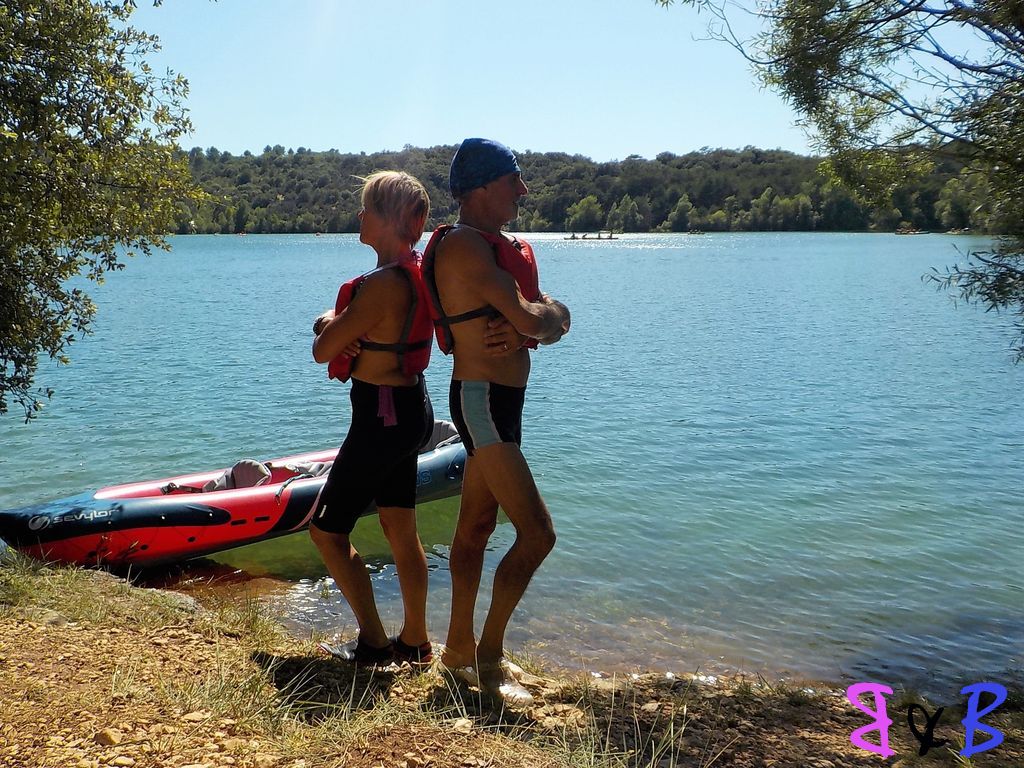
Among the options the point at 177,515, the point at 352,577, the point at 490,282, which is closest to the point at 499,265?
the point at 490,282

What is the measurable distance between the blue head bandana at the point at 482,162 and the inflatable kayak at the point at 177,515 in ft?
15.6

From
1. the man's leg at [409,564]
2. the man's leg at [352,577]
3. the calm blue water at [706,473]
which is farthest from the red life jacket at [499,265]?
the calm blue water at [706,473]

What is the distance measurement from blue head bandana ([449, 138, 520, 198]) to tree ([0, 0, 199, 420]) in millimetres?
2693

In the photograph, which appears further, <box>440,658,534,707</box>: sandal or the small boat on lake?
the small boat on lake

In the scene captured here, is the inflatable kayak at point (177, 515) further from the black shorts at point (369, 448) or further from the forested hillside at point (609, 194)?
the forested hillside at point (609, 194)

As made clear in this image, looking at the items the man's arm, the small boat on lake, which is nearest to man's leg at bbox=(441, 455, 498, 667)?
the man's arm

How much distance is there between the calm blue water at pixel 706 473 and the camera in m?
6.86

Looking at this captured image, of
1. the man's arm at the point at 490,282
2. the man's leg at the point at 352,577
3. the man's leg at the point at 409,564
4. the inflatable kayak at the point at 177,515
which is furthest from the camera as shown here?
the inflatable kayak at the point at 177,515

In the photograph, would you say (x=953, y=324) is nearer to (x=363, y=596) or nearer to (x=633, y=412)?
(x=633, y=412)

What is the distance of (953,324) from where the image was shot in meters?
29.2

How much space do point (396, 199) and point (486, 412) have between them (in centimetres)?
108

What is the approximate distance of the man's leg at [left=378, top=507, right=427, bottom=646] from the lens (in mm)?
4203

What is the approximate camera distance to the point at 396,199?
396 centimetres

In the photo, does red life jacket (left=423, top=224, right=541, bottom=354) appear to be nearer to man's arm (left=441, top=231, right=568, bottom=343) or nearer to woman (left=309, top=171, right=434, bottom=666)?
man's arm (left=441, top=231, right=568, bottom=343)
